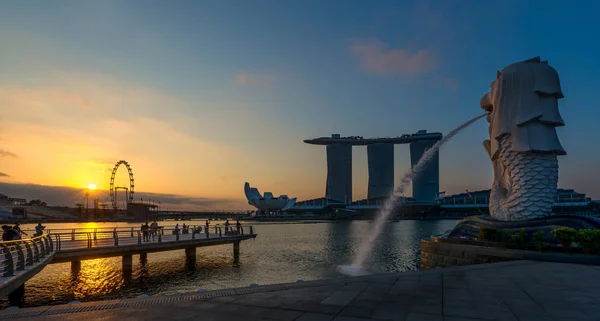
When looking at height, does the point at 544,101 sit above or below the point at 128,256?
above

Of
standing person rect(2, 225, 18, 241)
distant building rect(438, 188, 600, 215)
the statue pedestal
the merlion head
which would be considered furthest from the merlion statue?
distant building rect(438, 188, 600, 215)

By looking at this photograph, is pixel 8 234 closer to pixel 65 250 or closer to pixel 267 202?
pixel 65 250

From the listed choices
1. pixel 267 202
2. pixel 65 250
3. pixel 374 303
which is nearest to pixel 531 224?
pixel 374 303

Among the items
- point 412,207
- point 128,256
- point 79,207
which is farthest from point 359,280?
point 79,207

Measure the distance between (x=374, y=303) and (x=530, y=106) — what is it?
21000 millimetres

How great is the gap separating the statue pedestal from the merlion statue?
1256 millimetres

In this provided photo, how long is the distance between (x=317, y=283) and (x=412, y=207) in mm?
185651

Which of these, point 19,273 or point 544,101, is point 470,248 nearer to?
point 544,101

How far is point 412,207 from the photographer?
187 metres

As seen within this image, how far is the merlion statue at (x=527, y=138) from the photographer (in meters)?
23.1

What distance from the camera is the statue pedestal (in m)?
20.4

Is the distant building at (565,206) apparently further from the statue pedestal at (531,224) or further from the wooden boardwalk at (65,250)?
the wooden boardwalk at (65,250)

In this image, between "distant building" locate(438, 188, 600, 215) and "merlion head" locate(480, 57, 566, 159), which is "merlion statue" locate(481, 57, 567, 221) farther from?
"distant building" locate(438, 188, 600, 215)

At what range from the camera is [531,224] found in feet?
70.2
